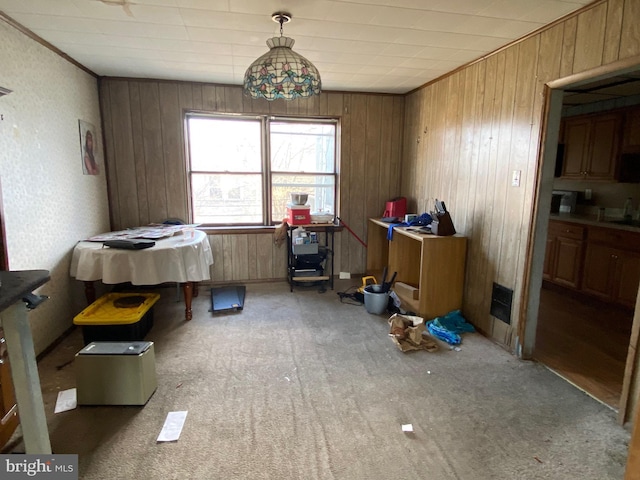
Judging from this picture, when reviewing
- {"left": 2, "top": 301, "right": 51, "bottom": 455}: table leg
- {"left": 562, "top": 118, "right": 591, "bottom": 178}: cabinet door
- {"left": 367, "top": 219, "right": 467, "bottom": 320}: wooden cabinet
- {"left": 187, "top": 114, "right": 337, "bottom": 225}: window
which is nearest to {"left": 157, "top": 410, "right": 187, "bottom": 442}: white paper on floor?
{"left": 2, "top": 301, "right": 51, "bottom": 455}: table leg

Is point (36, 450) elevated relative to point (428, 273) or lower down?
lower down

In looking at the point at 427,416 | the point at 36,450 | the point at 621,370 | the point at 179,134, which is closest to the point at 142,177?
the point at 179,134

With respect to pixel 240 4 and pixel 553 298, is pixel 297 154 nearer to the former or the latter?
pixel 240 4

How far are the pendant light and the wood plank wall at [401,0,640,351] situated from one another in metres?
1.62

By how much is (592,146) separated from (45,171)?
18.4 ft

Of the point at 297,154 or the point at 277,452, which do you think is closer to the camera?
the point at 277,452

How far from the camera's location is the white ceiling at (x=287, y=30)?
86.5 inches

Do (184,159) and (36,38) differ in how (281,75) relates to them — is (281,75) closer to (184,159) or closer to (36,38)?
(36,38)

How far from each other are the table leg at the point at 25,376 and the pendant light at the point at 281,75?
161 cm

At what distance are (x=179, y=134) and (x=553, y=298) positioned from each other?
471 cm

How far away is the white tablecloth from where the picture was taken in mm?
2941

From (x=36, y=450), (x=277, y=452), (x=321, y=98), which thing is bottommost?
(x=277, y=452)

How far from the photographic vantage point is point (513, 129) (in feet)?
9.10

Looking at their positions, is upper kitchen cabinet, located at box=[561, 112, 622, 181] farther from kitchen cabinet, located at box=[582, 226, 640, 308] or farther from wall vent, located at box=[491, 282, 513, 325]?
wall vent, located at box=[491, 282, 513, 325]
